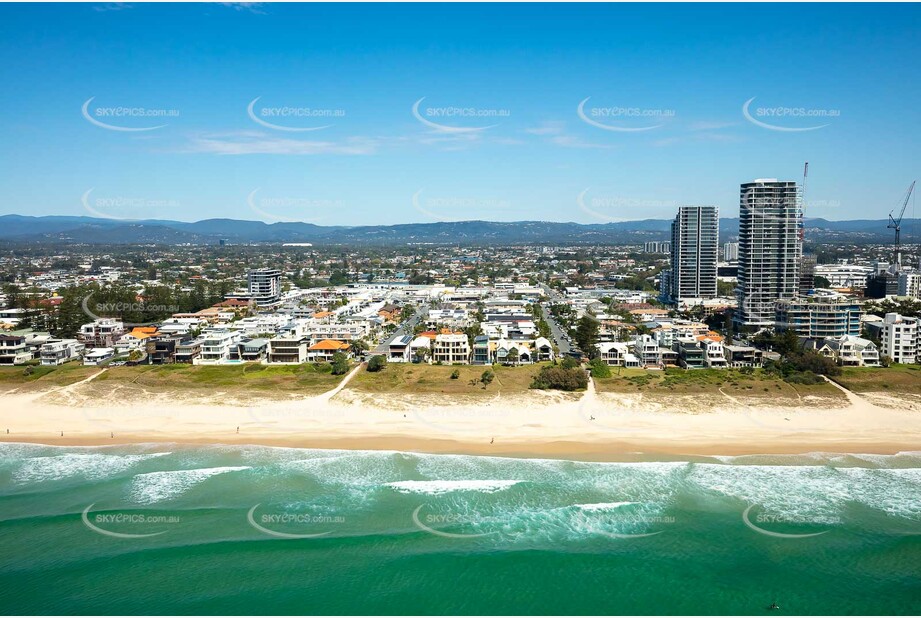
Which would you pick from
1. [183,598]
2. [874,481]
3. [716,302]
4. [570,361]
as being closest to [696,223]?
[716,302]

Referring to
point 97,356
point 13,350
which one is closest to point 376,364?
point 97,356

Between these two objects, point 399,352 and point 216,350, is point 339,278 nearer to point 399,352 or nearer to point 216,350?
point 216,350

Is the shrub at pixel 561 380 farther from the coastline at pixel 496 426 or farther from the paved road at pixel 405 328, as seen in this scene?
the paved road at pixel 405 328

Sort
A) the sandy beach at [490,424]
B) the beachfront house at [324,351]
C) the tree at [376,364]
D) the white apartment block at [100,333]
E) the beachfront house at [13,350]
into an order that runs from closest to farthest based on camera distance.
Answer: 1. the sandy beach at [490,424]
2. the tree at [376,364]
3. the beachfront house at [13,350]
4. the beachfront house at [324,351]
5. the white apartment block at [100,333]

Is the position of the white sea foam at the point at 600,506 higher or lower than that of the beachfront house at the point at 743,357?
lower

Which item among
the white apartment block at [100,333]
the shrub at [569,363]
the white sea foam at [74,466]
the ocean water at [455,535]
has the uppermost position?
the white apartment block at [100,333]

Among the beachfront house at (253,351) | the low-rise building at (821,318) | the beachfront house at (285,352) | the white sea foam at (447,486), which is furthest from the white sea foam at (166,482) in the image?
the low-rise building at (821,318)
